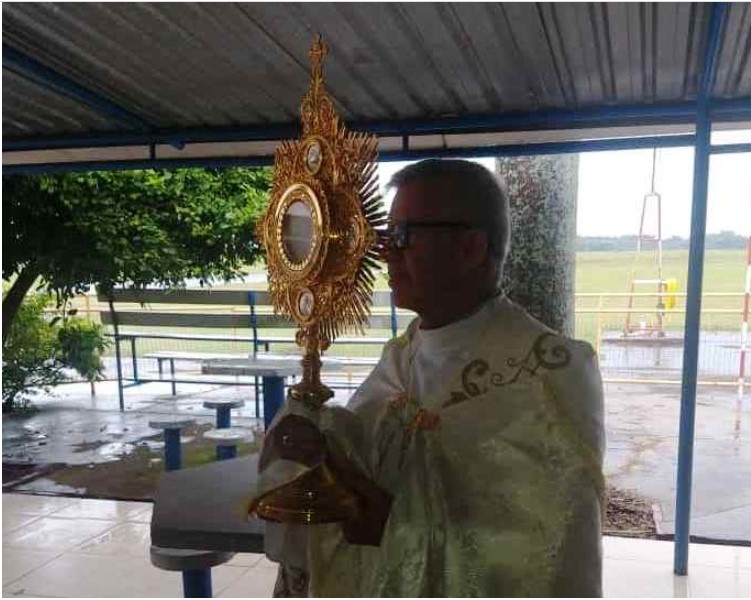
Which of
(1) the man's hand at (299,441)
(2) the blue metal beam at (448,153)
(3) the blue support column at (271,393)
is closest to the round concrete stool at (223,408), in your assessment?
(3) the blue support column at (271,393)

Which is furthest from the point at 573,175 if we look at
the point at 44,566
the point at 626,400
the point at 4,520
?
the point at 626,400

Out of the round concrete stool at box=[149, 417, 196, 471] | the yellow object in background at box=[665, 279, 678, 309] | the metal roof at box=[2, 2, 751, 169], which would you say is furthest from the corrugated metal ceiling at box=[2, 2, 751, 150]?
the yellow object in background at box=[665, 279, 678, 309]

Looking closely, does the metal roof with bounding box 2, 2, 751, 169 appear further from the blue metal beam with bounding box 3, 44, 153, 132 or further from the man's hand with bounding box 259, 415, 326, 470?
the man's hand with bounding box 259, 415, 326, 470

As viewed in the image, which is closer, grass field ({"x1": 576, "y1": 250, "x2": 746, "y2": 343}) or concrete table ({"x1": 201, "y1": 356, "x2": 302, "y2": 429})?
concrete table ({"x1": 201, "y1": 356, "x2": 302, "y2": 429})

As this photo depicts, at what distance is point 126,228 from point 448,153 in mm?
4316

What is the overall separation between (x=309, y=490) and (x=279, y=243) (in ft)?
1.63

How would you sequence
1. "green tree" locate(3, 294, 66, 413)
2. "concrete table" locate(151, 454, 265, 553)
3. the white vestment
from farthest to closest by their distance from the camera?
1. "green tree" locate(3, 294, 66, 413)
2. "concrete table" locate(151, 454, 265, 553)
3. the white vestment

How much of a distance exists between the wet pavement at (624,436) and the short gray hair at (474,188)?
3752mm

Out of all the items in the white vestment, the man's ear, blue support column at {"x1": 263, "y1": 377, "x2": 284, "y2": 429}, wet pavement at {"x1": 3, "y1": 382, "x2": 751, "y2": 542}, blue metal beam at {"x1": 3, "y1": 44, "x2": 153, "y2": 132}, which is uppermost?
blue metal beam at {"x1": 3, "y1": 44, "x2": 153, "y2": 132}

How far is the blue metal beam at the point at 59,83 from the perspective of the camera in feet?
8.07

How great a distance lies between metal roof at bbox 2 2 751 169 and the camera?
7.02ft

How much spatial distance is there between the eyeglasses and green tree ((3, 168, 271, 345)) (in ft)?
16.3

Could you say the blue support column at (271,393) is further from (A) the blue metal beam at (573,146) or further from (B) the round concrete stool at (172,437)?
(A) the blue metal beam at (573,146)

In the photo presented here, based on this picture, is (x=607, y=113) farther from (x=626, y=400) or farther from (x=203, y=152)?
(x=626, y=400)
